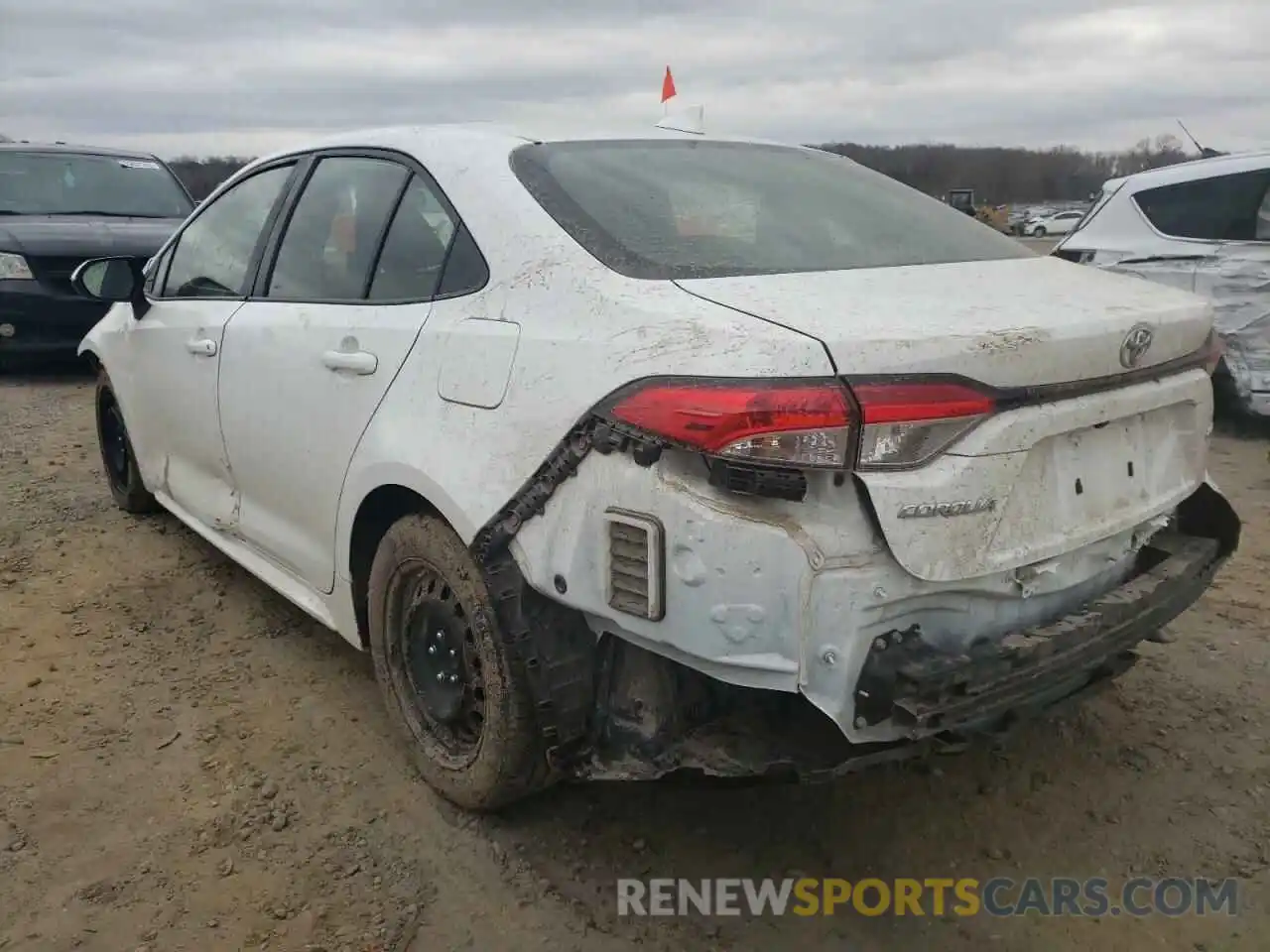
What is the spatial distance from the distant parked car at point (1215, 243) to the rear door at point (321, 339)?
5.20 metres

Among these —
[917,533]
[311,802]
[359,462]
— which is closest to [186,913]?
[311,802]

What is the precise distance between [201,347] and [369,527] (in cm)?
117

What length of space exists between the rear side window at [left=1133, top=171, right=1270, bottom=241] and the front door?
18.2 ft

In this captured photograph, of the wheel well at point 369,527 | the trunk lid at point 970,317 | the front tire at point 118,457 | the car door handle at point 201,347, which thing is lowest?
the front tire at point 118,457

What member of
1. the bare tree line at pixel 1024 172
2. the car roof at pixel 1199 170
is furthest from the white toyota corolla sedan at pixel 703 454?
the bare tree line at pixel 1024 172

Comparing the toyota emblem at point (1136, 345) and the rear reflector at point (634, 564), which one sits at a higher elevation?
the toyota emblem at point (1136, 345)

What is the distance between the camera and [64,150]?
29.4 ft

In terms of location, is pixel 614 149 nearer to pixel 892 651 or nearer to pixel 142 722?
pixel 892 651

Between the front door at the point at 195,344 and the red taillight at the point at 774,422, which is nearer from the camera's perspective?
the red taillight at the point at 774,422

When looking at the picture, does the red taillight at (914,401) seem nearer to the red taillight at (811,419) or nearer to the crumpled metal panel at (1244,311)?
the red taillight at (811,419)

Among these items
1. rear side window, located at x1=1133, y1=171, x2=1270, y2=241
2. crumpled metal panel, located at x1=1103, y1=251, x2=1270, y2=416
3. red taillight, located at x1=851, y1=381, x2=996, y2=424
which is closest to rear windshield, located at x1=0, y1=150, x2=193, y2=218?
rear side window, located at x1=1133, y1=171, x2=1270, y2=241

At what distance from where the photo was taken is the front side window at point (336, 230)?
A: 287cm

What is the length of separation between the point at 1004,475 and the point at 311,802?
1930 mm

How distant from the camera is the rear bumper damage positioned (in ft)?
6.22
